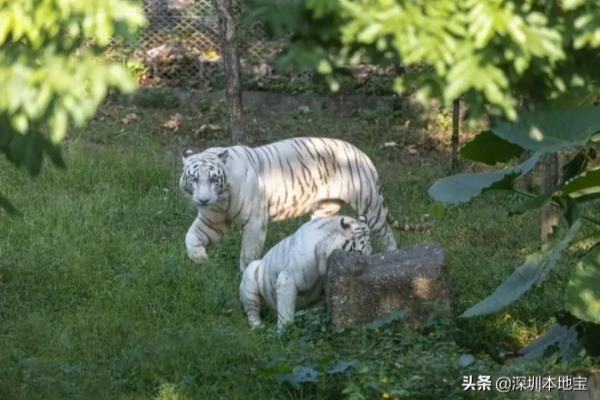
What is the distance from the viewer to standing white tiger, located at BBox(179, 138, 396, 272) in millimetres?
8695

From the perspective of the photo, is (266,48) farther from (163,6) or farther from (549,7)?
(549,7)

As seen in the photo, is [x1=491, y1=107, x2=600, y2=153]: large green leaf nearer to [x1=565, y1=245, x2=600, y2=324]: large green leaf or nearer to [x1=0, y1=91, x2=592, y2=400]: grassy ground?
[x1=565, y1=245, x2=600, y2=324]: large green leaf

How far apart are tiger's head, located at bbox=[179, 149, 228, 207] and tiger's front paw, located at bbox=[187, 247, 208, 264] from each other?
1.01ft

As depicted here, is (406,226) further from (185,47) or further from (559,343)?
(185,47)

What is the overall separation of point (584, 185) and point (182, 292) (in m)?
2.95

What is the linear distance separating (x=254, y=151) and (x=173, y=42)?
491 centimetres

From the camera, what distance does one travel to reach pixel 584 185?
582 cm

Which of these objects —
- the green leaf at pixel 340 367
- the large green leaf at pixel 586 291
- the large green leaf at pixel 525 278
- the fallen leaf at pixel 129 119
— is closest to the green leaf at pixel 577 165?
the large green leaf at pixel 525 278

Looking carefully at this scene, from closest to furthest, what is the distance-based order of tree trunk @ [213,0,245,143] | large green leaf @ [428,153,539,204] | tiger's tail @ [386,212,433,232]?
large green leaf @ [428,153,539,204] < tiger's tail @ [386,212,433,232] < tree trunk @ [213,0,245,143]

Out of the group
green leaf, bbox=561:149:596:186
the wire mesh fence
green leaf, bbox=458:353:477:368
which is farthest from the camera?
the wire mesh fence

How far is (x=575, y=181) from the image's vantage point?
5.78 meters

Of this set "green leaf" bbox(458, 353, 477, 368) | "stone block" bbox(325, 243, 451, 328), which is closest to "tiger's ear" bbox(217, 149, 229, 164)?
"stone block" bbox(325, 243, 451, 328)

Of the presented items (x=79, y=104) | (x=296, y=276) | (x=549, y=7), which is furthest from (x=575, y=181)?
(x=79, y=104)

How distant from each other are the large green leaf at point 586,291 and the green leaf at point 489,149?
813 mm
